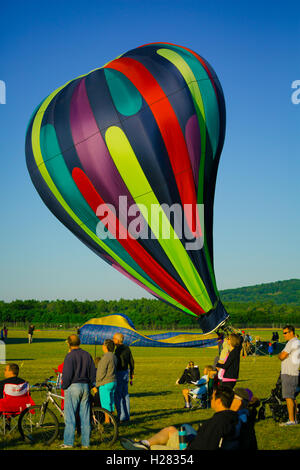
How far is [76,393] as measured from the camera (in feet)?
25.9

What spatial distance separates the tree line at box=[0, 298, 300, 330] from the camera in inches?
3802

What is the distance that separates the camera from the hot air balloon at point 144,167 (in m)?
17.8

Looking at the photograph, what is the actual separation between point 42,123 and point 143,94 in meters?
3.92

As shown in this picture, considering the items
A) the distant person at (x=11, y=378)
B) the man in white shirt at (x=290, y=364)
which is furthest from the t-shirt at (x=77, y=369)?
the man in white shirt at (x=290, y=364)

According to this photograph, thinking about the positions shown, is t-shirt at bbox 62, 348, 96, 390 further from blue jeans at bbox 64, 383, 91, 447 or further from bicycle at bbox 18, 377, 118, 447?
bicycle at bbox 18, 377, 118, 447

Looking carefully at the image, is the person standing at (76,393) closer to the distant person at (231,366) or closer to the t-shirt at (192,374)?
the distant person at (231,366)

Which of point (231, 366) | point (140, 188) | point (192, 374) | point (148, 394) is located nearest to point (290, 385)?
point (231, 366)

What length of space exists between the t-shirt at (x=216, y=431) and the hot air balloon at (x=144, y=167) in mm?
12559

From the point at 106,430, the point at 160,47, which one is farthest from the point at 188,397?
the point at 160,47

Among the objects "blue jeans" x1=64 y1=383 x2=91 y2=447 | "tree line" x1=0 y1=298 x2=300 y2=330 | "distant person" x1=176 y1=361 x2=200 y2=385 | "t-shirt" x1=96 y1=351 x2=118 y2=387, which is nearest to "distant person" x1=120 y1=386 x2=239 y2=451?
"blue jeans" x1=64 y1=383 x2=91 y2=447

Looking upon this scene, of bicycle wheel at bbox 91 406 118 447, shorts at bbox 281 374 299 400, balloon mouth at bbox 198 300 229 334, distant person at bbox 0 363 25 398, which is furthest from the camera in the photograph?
Result: balloon mouth at bbox 198 300 229 334

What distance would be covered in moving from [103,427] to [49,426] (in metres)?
0.86

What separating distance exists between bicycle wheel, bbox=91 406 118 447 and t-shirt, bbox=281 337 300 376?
3.20 m
